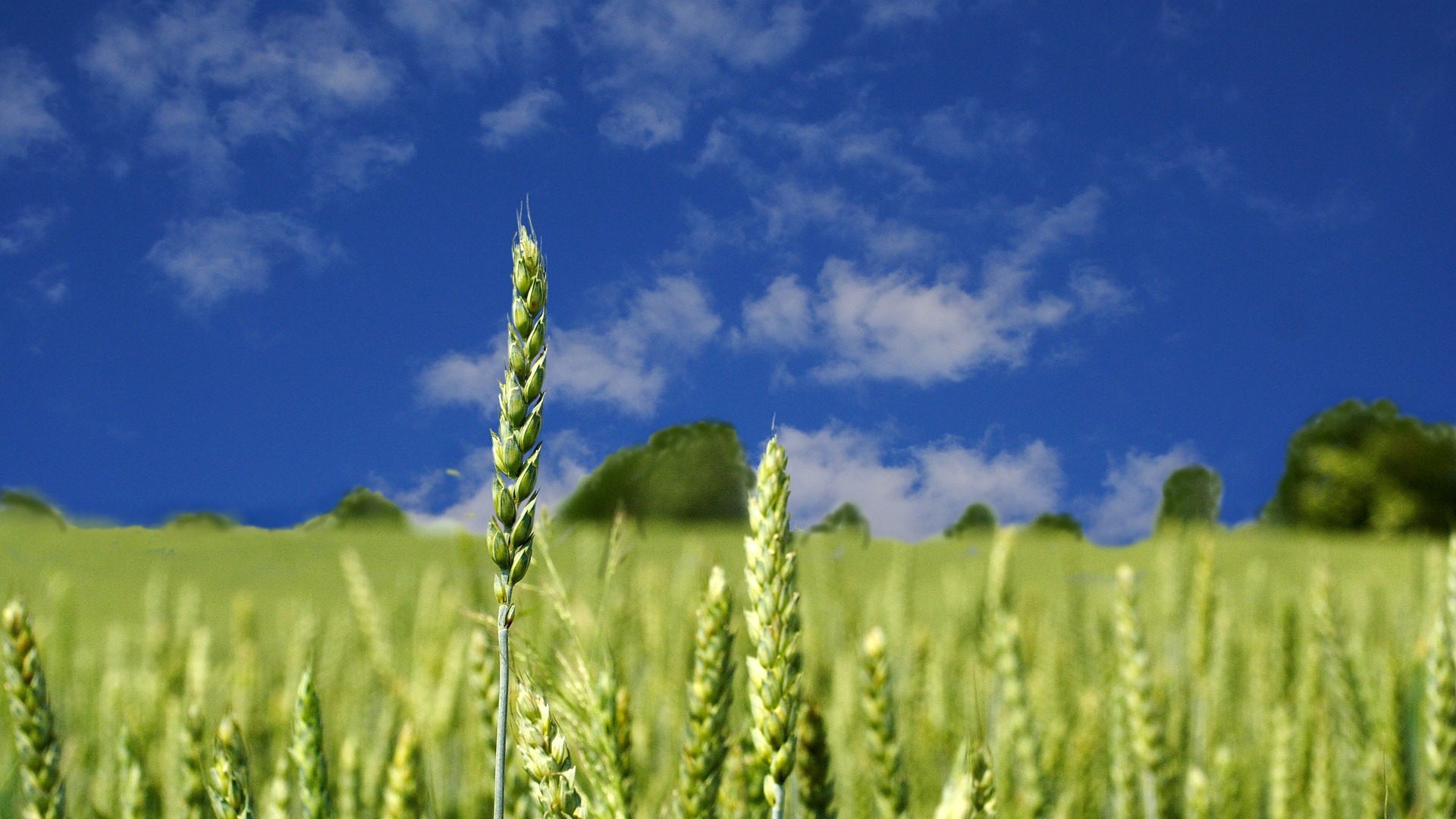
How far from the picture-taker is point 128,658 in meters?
3.68

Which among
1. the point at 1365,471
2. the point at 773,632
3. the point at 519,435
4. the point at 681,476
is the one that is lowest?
the point at 773,632

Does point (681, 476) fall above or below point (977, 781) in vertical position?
above

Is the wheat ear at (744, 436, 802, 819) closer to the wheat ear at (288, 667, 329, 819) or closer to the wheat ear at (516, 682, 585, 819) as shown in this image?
the wheat ear at (516, 682, 585, 819)

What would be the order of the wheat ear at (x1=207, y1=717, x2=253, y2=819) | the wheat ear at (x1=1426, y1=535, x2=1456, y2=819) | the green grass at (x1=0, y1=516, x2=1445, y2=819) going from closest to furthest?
the wheat ear at (x1=207, y1=717, x2=253, y2=819) → the wheat ear at (x1=1426, y1=535, x2=1456, y2=819) → the green grass at (x1=0, y1=516, x2=1445, y2=819)

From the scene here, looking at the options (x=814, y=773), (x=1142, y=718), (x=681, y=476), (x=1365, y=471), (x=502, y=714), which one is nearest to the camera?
(x=502, y=714)

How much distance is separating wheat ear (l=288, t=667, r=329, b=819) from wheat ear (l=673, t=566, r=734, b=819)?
1.09 ft

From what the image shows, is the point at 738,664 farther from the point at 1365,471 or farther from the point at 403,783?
the point at 1365,471

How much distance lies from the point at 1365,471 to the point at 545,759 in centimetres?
3339

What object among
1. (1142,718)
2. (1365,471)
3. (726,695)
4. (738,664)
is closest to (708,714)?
(726,695)

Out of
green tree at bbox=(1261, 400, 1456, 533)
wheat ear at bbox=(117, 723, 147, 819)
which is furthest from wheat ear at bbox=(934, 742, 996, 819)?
green tree at bbox=(1261, 400, 1456, 533)

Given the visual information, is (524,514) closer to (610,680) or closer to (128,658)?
(610,680)

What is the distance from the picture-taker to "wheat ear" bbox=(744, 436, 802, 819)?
0.80 m

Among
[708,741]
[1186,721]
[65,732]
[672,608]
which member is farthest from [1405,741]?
[65,732]

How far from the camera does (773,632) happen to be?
80 cm
